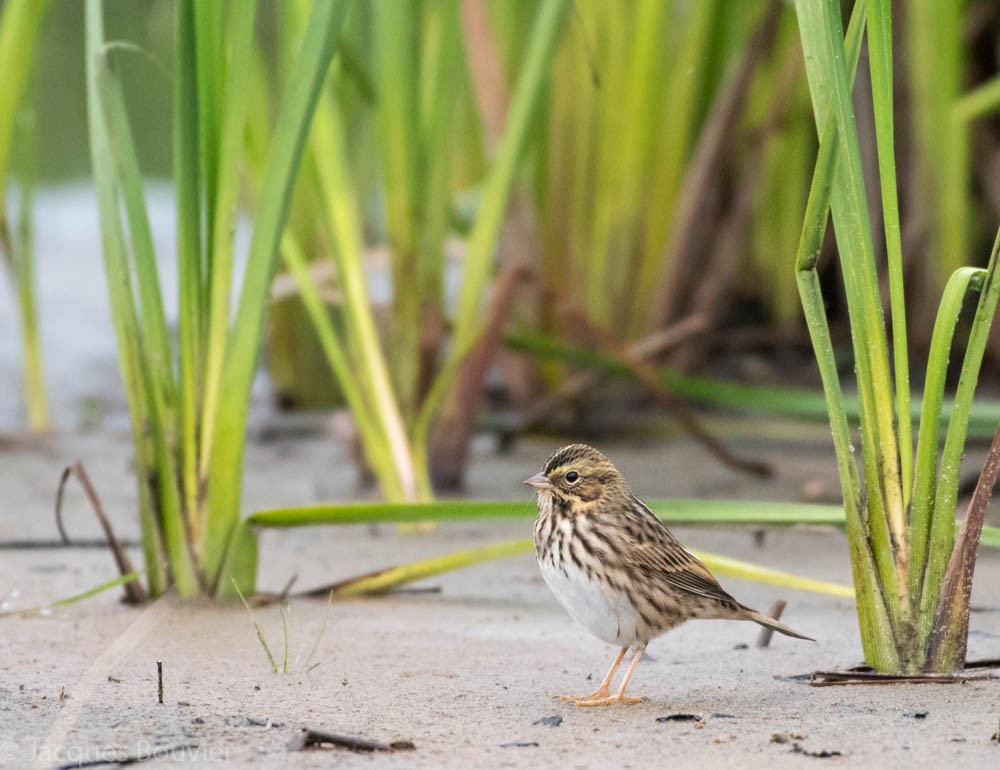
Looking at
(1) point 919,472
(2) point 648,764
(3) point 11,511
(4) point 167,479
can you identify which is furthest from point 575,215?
(2) point 648,764

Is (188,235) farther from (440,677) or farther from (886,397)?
(886,397)

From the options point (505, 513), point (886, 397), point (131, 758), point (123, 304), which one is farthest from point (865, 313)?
point (123, 304)

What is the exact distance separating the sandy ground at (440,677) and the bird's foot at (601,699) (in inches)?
1.7

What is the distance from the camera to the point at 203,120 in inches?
122

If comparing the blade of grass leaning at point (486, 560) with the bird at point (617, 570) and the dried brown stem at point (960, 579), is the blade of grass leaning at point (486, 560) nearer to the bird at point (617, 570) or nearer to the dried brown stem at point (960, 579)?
the bird at point (617, 570)

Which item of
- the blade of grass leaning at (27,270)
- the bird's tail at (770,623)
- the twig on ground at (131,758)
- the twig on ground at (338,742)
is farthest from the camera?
the blade of grass leaning at (27,270)

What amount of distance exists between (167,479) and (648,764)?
1.50 meters

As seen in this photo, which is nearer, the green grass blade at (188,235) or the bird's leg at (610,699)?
the bird's leg at (610,699)

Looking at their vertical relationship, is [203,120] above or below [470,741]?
above

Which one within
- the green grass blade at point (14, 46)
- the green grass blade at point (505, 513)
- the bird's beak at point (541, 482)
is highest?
the green grass blade at point (14, 46)

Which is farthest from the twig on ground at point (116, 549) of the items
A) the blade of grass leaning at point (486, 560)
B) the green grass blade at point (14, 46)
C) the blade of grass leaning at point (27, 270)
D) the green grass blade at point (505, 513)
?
the blade of grass leaning at point (27, 270)

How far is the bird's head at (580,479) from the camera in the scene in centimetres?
314

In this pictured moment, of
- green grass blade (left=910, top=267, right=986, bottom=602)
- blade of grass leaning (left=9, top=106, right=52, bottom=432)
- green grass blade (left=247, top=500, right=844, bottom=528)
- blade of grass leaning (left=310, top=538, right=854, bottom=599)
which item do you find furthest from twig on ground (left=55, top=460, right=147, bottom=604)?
blade of grass leaning (left=9, top=106, right=52, bottom=432)

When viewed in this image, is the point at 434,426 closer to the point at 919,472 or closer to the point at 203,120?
the point at 203,120
